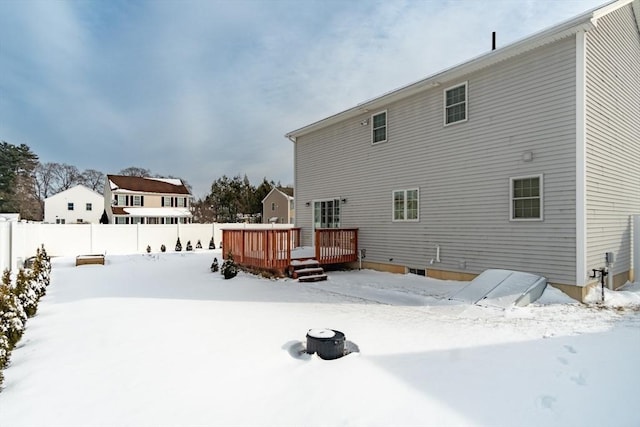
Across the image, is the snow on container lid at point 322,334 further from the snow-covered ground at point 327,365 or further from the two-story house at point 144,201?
the two-story house at point 144,201

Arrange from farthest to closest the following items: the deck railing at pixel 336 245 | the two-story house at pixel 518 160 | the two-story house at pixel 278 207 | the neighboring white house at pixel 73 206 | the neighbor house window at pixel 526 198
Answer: the neighboring white house at pixel 73 206
the two-story house at pixel 278 207
the deck railing at pixel 336 245
the neighbor house window at pixel 526 198
the two-story house at pixel 518 160

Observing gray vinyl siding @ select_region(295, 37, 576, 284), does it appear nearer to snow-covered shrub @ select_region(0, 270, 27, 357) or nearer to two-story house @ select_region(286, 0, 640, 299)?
two-story house @ select_region(286, 0, 640, 299)

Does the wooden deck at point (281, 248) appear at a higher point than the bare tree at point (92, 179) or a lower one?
lower

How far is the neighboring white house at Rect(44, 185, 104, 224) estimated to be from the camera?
1451 inches

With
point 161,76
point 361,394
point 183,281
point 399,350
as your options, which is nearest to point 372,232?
point 183,281

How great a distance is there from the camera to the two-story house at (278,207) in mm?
33531

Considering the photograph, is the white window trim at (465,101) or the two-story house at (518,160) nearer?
the two-story house at (518,160)

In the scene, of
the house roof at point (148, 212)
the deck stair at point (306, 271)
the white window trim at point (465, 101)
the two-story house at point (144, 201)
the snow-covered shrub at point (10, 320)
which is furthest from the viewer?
the two-story house at point (144, 201)

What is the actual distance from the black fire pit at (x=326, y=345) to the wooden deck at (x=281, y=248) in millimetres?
5665

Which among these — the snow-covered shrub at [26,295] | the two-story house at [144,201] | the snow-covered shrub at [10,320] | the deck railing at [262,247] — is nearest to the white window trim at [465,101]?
the deck railing at [262,247]

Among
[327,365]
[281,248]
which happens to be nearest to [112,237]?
[281,248]

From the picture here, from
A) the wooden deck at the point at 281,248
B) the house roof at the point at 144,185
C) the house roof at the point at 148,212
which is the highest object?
the house roof at the point at 144,185

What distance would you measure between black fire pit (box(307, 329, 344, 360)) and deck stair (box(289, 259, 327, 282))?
5.41 meters

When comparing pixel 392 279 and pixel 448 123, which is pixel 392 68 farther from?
pixel 392 279
